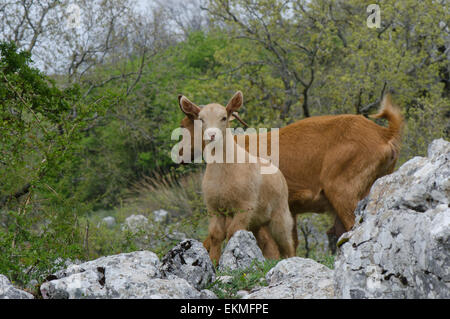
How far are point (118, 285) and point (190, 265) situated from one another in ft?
2.39

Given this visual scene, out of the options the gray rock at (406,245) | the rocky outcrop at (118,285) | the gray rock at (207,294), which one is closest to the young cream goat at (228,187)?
the gray rock at (207,294)

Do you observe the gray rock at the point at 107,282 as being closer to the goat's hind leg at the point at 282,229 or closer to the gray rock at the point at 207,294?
the gray rock at the point at 207,294

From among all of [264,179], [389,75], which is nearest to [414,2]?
[389,75]

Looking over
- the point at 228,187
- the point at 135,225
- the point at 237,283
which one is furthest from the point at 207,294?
the point at 135,225

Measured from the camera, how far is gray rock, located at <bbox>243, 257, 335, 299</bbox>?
3902 millimetres

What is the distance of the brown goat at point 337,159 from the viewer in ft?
25.5

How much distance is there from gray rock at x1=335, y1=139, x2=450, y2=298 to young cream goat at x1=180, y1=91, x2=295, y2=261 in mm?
2418

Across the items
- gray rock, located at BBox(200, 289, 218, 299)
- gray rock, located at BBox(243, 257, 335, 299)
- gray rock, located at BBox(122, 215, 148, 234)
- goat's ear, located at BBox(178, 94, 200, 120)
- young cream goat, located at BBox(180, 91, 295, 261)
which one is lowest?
gray rock, located at BBox(200, 289, 218, 299)

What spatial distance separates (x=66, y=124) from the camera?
5684 millimetres

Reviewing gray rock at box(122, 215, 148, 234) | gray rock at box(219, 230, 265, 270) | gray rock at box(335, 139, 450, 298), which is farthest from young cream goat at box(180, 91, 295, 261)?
gray rock at box(335, 139, 450, 298)

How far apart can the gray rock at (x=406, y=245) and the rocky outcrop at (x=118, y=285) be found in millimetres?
1069

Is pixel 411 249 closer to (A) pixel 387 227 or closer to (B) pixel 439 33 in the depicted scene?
(A) pixel 387 227

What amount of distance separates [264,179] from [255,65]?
8.52 meters

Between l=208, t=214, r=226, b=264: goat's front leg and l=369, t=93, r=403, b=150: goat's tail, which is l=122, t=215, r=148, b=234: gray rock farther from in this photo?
l=369, t=93, r=403, b=150: goat's tail
